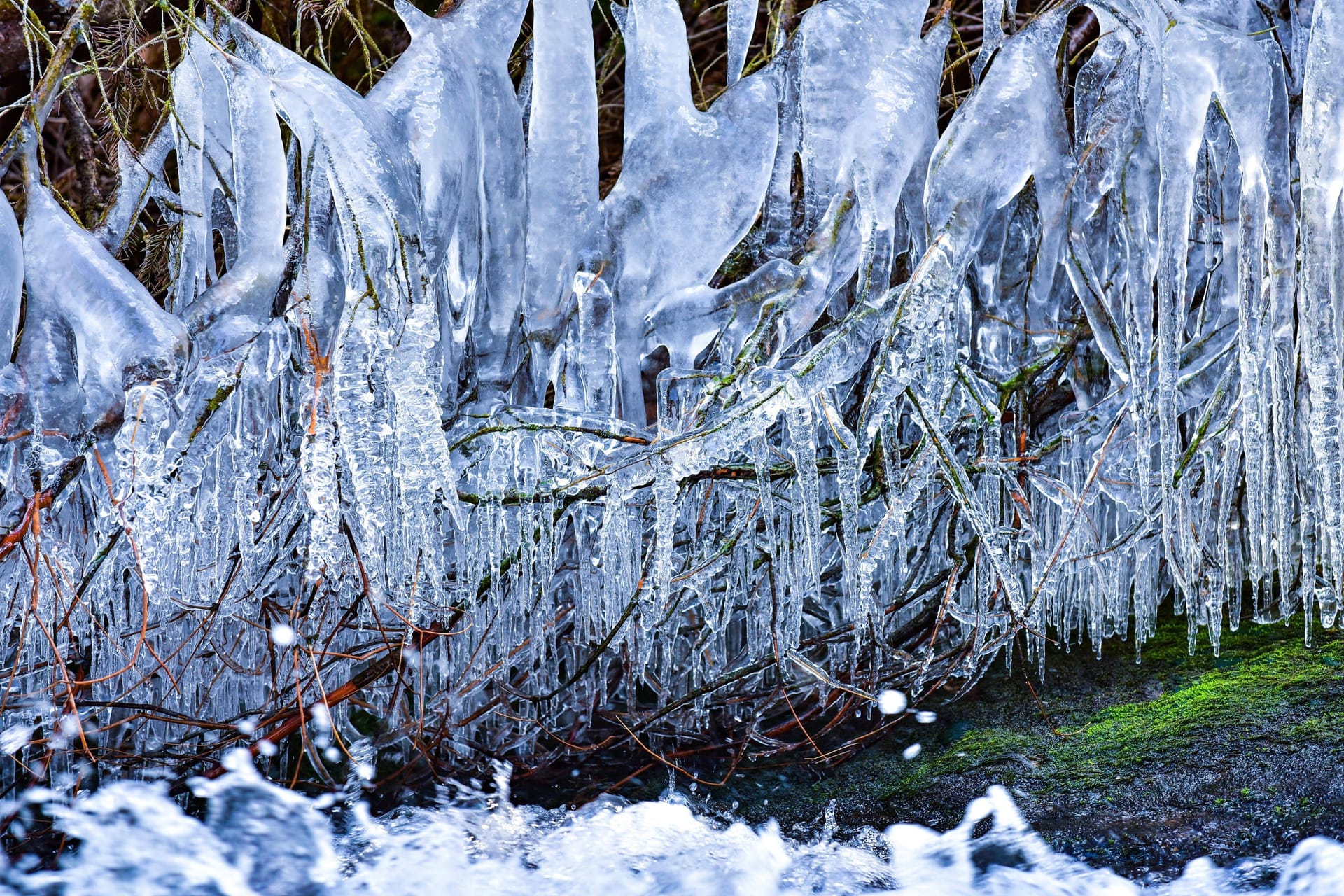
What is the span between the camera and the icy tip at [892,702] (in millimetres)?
2637

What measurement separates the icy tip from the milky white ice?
17.7 inches

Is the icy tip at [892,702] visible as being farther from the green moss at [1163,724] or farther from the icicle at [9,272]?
the icicle at [9,272]

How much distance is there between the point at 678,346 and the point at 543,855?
1130 millimetres

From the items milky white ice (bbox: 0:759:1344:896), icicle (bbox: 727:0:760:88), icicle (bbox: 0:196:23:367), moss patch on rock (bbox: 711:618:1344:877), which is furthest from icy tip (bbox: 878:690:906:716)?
icicle (bbox: 0:196:23:367)

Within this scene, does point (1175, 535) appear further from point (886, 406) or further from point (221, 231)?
point (221, 231)

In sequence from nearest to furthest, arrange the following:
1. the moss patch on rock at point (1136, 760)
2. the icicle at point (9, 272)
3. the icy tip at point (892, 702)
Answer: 1. the moss patch on rock at point (1136, 760)
2. the icicle at point (9, 272)
3. the icy tip at point (892, 702)

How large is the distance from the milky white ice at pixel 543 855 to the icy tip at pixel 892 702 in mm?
450

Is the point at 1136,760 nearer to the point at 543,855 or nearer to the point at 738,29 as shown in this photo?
the point at 543,855

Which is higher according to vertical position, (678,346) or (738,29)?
(738,29)

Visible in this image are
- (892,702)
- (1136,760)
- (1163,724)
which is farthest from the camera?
(892,702)

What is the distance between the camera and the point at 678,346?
7.79ft

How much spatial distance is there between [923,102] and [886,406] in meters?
0.67

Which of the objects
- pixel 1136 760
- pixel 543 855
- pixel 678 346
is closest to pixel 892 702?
pixel 1136 760

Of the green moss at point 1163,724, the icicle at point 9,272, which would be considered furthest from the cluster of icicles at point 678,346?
the green moss at point 1163,724
